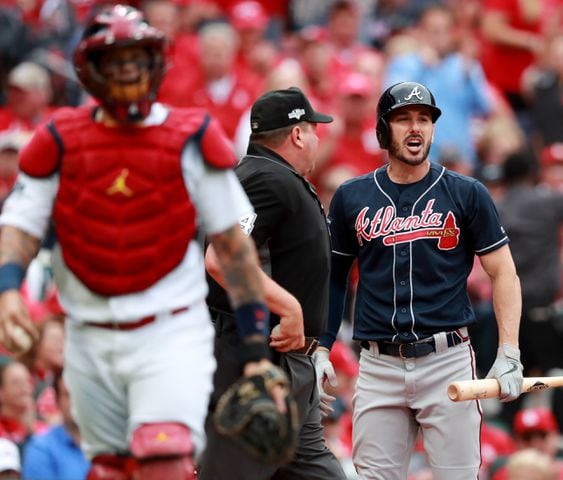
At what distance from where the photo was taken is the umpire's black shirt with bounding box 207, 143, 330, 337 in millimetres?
6457

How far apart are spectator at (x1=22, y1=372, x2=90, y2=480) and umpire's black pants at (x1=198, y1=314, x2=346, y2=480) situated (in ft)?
8.84

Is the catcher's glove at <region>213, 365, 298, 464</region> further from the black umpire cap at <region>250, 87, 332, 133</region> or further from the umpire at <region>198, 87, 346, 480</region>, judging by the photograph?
the black umpire cap at <region>250, 87, 332, 133</region>

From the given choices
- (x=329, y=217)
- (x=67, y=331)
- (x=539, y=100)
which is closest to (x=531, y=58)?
(x=539, y=100)

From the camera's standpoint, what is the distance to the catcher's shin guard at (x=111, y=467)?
5223 mm

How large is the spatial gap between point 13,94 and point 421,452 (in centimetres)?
487

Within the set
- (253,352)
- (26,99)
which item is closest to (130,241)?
(253,352)

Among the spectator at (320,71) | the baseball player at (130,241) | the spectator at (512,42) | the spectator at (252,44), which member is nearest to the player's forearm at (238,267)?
the baseball player at (130,241)

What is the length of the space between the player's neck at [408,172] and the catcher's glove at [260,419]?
6.81 feet

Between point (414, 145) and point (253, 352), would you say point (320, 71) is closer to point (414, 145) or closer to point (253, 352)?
point (414, 145)

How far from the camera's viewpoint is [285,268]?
21.5 ft

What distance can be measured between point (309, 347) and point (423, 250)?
2.30ft

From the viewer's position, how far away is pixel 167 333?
517 centimetres

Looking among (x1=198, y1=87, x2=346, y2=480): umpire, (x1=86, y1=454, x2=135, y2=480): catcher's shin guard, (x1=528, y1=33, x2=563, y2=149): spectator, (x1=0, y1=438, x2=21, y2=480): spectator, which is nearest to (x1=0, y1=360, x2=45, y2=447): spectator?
(x1=0, y1=438, x2=21, y2=480): spectator

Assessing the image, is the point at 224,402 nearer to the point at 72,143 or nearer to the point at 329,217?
the point at 72,143
